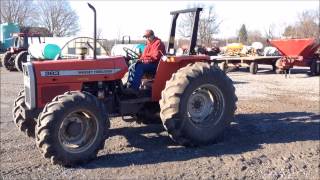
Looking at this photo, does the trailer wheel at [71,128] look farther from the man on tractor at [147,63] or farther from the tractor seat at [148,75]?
the tractor seat at [148,75]

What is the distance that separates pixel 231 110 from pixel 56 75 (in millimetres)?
2809

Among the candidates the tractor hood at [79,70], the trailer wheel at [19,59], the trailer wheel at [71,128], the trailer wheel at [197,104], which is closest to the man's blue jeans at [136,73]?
the tractor hood at [79,70]

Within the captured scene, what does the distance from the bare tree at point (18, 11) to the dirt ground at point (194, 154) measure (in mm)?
61228

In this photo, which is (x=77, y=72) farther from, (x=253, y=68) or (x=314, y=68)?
(x=314, y=68)

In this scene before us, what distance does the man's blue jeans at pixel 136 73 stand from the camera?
7008 millimetres

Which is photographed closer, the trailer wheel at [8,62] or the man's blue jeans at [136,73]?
the man's blue jeans at [136,73]

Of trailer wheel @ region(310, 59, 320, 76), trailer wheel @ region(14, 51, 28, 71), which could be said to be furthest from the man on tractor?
trailer wheel @ region(14, 51, 28, 71)

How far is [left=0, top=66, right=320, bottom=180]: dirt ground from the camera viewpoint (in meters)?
5.56

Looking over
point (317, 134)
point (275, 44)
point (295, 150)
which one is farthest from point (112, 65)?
point (275, 44)

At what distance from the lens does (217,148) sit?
263 inches

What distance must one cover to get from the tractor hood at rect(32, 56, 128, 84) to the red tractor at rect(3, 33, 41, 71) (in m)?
17.6

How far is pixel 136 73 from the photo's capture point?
23.0ft

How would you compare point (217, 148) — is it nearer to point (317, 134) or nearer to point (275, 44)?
point (317, 134)

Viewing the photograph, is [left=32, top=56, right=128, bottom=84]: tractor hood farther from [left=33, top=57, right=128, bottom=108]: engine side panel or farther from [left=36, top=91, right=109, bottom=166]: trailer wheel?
[left=36, top=91, right=109, bottom=166]: trailer wheel
